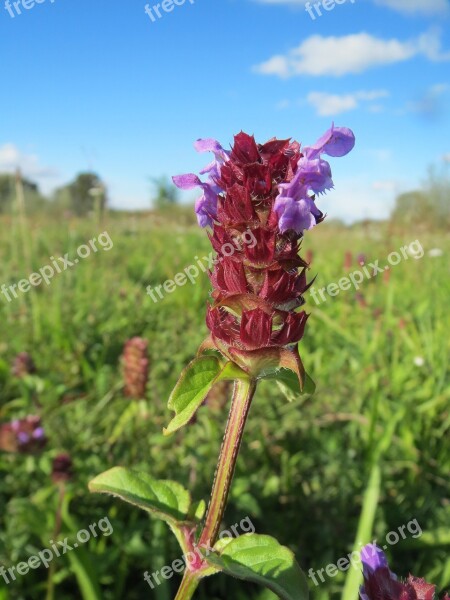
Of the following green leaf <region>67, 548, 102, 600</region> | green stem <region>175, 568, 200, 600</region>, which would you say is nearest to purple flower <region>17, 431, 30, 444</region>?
green leaf <region>67, 548, 102, 600</region>

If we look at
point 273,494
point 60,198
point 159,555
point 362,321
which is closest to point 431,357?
point 362,321

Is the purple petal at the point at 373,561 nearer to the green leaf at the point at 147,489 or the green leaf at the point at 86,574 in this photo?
the green leaf at the point at 147,489

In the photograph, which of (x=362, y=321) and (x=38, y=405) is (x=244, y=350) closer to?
(x=38, y=405)

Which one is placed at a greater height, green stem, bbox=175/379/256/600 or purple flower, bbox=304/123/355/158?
purple flower, bbox=304/123/355/158

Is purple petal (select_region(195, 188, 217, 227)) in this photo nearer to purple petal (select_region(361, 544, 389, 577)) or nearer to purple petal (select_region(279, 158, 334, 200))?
purple petal (select_region(279, 158, 334, 200))

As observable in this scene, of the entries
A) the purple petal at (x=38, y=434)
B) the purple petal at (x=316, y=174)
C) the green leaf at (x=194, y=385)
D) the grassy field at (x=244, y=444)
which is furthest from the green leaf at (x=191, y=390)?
the purple petal at (x=38, y=434)
